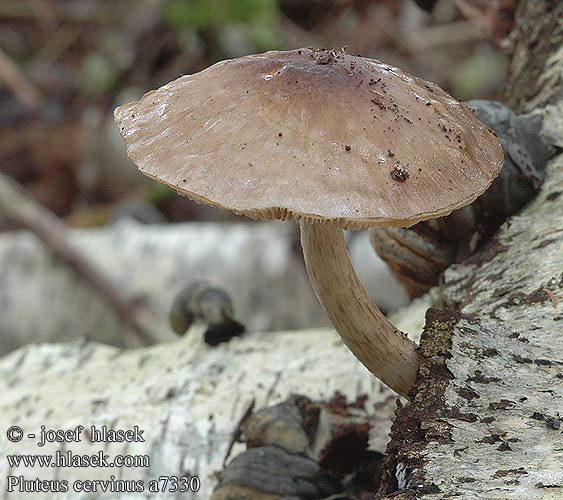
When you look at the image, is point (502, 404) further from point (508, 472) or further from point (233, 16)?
point (233, 16)

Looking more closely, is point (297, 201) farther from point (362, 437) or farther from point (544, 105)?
point (544, 105)

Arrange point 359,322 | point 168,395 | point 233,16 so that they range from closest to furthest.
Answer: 1. point 359,322
2. point 168,395
3. point 233,16

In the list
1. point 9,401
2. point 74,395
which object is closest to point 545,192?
point 74,395

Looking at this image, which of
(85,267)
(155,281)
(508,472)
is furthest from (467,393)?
(85,267)

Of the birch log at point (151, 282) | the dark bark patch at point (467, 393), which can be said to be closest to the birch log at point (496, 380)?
the dark bark patch at point (467, 393)

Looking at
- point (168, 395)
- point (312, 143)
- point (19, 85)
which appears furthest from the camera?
point (19, 85)

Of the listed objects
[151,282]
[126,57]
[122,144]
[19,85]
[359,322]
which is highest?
[126,57]
